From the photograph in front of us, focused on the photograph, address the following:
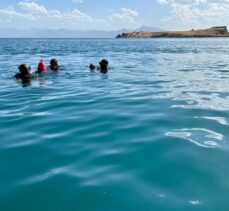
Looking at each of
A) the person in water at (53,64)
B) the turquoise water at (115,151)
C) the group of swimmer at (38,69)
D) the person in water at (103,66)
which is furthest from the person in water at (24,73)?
the person in water at (103,66)

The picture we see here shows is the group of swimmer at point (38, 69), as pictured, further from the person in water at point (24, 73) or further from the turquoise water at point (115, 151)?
the turquoise water at point (115, 151)

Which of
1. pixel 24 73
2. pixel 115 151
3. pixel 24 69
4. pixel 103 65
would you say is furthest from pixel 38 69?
pixel 115 151

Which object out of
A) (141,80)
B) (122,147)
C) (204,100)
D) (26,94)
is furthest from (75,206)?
(141,80)

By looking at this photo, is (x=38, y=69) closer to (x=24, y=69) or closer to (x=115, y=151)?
(x=24, y=69)

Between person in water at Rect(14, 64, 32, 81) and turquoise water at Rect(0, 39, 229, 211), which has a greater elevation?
turquoise water at Rect(0, 39, 229, 211)

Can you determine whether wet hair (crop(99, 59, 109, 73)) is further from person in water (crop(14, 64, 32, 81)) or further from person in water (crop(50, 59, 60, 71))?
person in water (crop(14, 64, 32, 81))

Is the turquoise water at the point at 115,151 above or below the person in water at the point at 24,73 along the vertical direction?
above

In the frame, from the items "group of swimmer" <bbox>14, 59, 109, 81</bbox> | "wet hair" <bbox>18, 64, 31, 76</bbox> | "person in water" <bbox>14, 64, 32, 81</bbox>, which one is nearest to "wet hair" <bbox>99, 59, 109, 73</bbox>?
"group of swimmer" <bbox>14, 59, 109, 81</bbox>

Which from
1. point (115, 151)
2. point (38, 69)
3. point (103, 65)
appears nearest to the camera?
point (115, 151)

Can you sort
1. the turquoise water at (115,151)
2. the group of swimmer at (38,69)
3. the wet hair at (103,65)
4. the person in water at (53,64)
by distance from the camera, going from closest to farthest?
the turquoise water at (115,151) → the group of swimmer at (38,69) → the person in water at (53,64) → the wet hair at (103,65)

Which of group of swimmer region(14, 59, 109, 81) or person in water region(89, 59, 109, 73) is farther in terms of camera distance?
person in water region(89, 59, 109, 73)

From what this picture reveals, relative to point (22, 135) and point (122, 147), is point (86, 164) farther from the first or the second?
point (22, 135)

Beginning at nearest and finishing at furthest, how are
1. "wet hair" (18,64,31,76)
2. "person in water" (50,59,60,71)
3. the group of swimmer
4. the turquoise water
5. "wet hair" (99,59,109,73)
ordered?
the turquoise water → "wet hair" (18,64,31,76) → the group of swimmer → "person in water" (50,59,60,71) → "wet hair" (99,59,109,73)

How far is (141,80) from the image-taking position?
1723 centimetres
